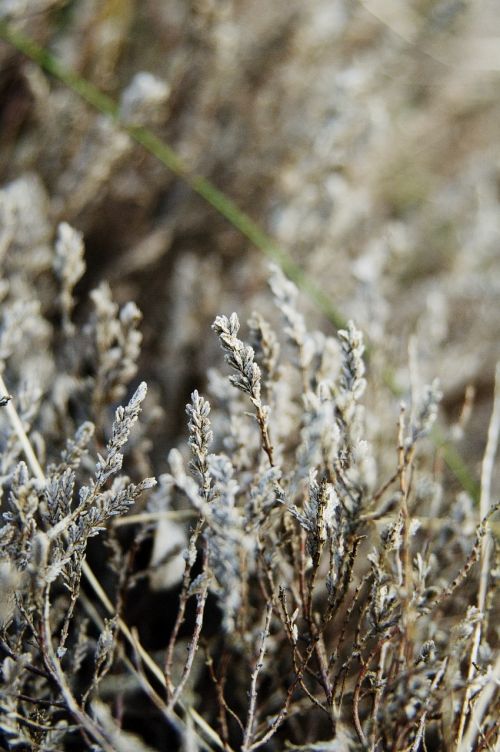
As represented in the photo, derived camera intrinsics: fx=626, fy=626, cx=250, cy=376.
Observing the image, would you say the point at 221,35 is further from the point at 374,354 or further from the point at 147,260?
the point at 374,354

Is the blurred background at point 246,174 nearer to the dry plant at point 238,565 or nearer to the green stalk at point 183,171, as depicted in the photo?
the green stalk at point 183,171

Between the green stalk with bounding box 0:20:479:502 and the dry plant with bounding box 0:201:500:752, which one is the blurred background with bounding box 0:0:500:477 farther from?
the dry plant with bounding box 0:201:500:752

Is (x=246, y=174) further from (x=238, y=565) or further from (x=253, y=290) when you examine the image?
(x=238, y=565)

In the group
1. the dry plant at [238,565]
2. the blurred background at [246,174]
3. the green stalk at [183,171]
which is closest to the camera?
the dry plant at [238,565]

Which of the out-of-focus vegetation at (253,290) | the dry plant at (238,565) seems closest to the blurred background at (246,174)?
the out-of-focus vegetation at (253,290)

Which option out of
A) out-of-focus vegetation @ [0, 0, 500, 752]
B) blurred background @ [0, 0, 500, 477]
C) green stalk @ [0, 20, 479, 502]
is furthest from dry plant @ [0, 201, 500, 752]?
blurred background @ [0, 0, 500, 477]

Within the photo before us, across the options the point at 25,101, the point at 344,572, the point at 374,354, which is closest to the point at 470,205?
the point at 374,354
